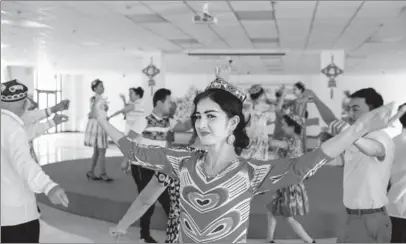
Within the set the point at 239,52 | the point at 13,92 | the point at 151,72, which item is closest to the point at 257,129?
the point at 13,92

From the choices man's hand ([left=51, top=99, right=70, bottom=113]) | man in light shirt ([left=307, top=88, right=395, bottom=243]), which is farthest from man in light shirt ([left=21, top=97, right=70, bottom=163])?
man in light shirt ([left=307, top=88, right=395, bottom=243])

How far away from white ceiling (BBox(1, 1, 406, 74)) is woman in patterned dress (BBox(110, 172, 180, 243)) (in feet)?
8.28

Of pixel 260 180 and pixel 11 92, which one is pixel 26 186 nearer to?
pixel 11 92

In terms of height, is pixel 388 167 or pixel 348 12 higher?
pixel 348 12

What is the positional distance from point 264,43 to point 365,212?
750cm

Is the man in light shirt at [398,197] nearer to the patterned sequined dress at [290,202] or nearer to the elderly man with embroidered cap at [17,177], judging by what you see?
the patterned sequined dress at [290,202]

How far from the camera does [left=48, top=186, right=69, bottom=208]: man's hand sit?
1117 mm

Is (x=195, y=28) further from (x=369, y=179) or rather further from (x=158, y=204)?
(x=369, y=179)

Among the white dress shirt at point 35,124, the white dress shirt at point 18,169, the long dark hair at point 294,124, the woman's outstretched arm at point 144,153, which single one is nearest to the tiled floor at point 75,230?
the long dark hair at point 294,124

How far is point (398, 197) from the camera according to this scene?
6.98 feet

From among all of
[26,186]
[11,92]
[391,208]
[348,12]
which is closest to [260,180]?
[26,186]

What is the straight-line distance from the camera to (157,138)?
343 centimetres

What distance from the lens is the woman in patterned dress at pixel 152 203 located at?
65.8 inches

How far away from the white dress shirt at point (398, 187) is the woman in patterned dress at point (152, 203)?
106 cm
